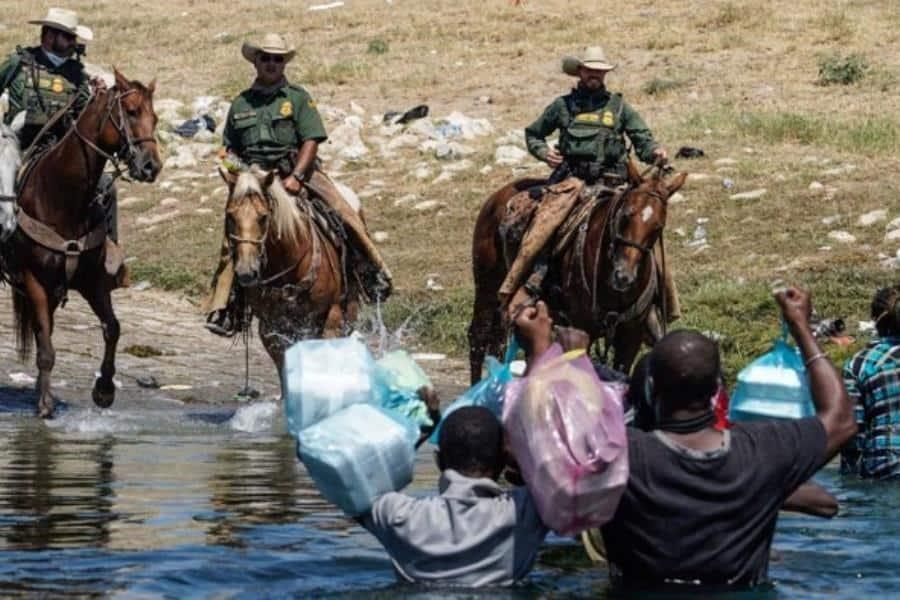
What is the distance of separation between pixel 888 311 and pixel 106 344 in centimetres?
647

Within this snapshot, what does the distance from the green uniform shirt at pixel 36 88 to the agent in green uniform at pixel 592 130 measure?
10.5 ft

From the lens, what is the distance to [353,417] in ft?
21.8

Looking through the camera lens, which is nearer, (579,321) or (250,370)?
(579,321)

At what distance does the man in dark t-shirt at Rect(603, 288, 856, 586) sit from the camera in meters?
6.45

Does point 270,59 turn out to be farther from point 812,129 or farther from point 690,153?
point 812,129

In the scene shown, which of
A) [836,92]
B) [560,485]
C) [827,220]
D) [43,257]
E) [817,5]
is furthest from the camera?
[817,5]

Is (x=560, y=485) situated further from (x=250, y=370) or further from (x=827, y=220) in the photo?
(x=827, y=220)

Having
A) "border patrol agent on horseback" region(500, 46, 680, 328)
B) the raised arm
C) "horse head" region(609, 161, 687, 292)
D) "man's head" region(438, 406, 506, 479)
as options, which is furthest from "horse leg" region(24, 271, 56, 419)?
the raised arm

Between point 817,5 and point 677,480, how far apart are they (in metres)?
29.5

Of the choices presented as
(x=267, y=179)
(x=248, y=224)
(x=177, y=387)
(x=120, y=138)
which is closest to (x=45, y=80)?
(x=120, y=138)

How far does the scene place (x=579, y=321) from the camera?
13977 mm

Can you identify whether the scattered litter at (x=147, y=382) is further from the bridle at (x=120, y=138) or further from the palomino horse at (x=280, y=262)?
the bridle at (x=120, y=138)

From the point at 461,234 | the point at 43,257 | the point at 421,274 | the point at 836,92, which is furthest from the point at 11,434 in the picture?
the point at 836,92

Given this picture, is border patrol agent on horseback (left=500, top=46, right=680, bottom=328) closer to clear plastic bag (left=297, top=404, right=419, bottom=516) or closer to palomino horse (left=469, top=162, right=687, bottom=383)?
palomino horse (left=469, top=162, right=687, bottom=383)
